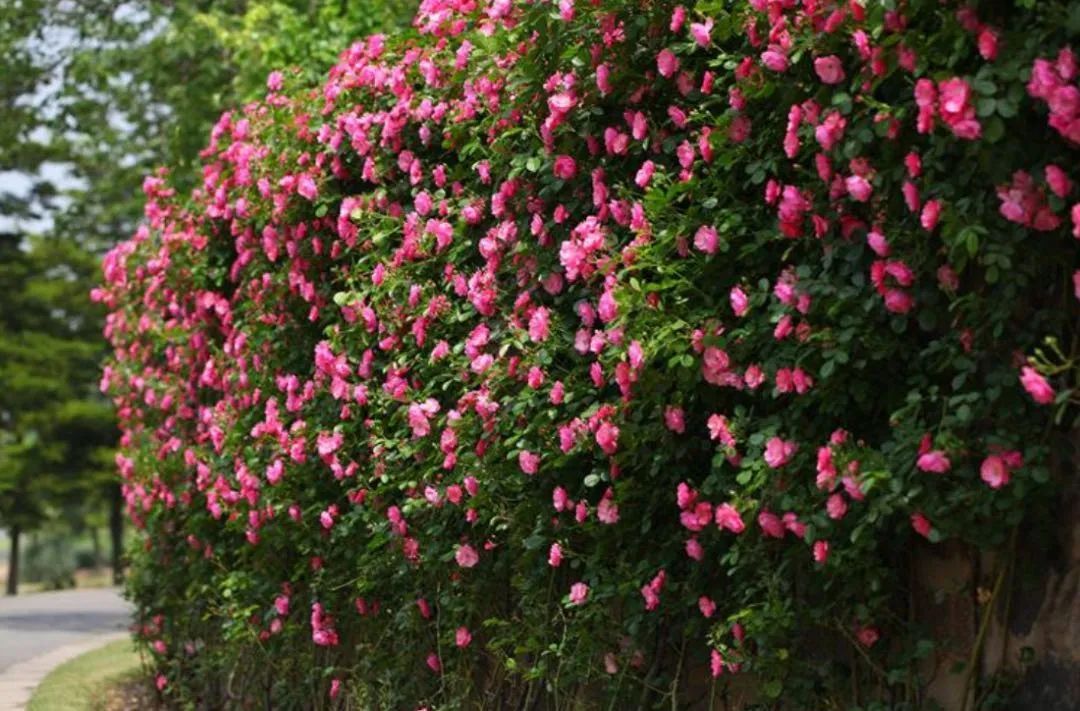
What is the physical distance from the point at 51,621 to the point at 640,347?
628 inches

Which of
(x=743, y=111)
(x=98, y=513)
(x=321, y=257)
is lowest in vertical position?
(x=743, y=111)

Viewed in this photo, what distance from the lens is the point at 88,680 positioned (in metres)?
11.8

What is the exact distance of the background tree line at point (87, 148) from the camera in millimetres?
13547

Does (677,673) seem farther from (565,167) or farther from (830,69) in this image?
(830,69)

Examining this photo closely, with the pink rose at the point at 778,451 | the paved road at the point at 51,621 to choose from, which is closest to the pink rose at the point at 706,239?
the pink rose at the point at 778,451

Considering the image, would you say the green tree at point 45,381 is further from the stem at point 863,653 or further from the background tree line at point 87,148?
the stem at point 863,653

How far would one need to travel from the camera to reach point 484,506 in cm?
567

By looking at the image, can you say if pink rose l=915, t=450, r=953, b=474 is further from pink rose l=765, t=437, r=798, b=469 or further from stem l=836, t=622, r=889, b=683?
stem l=836, t=622, r=889, b=683

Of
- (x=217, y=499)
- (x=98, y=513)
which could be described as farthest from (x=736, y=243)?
(x=98, y=513)

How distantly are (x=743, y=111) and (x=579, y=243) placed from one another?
0.77m

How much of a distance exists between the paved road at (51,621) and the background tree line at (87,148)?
111 centimetres

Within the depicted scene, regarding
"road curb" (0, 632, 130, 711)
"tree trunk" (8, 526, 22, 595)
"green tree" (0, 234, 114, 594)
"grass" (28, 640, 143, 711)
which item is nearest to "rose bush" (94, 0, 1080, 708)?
"grass" (28, 640, 143, 711)

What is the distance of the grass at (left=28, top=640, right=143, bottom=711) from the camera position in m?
10.3

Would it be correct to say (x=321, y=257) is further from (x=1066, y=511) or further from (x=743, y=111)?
(x=1066, y=511)
